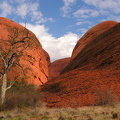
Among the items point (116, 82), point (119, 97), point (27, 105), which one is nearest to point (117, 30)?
point (116, 82)

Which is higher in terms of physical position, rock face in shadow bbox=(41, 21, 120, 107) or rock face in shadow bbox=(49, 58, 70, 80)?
rock face in shadow bbox=(49, 58, 70, 80)

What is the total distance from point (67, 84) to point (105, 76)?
402 cm

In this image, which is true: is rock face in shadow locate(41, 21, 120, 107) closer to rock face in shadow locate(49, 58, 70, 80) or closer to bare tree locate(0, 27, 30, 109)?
bare tree locate(0, 27, 30, 109)

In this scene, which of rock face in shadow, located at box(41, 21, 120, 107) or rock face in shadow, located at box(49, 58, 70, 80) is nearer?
rock face in shadow, located at box(41, 21, 120, 107)

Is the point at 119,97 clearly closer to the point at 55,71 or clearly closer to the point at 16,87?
the point at 16,87

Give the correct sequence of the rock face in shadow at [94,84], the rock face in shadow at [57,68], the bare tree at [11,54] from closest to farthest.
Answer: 1. the bare tree at [11,54]
2. the rock face in shadow at [94,84]
3. the rock face in shadow at [57,68]

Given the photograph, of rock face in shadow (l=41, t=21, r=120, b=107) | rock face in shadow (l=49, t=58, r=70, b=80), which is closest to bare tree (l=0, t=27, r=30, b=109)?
rock face in shadow (l=41, t=21, r=120, b=107)

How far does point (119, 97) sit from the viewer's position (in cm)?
1552

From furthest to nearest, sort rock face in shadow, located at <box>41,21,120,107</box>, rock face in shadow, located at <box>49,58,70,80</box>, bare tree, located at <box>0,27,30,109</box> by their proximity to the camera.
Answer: rock face in shadow, located at <box>49,58,70,80</box> < rock face in shadow, located at <box>41,21,120,107</box> < bare tree, located at <box>0,27,30,109</box>

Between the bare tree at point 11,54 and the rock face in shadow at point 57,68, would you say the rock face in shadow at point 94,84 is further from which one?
the rock face in shadow at point 57,68

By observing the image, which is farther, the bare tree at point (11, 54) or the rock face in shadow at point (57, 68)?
the rock face in shadow at point (57, 68)

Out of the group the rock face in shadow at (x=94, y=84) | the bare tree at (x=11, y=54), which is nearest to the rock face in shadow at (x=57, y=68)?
the rock face in shadow at (x=94, y=84)

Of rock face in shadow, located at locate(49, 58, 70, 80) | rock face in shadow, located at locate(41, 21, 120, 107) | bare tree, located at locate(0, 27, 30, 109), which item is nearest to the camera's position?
bare tree, located at locate(0, 27, 30, 109)

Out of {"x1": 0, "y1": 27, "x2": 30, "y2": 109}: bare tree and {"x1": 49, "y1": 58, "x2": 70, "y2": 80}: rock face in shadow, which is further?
{"x1": 49, "y1": 58, "x2": 70, "y2": 80}: rock face in shadow
